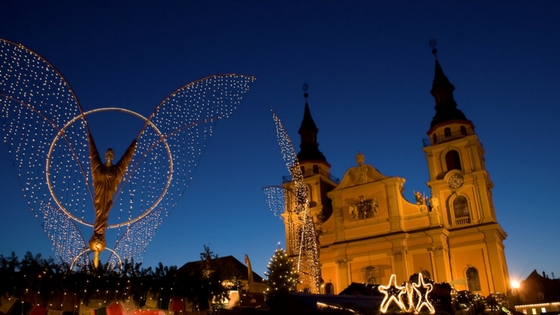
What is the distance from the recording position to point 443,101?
42.2 metres

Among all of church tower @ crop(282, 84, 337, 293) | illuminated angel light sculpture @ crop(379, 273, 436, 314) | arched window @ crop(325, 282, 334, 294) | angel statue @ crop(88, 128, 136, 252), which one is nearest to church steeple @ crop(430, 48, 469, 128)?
church tower @ crop(282, 84, 337, 293)

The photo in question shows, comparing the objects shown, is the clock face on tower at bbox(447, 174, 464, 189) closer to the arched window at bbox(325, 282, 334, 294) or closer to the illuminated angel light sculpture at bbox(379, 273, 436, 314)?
the arched window at bbox(325, 282, 334, 294)

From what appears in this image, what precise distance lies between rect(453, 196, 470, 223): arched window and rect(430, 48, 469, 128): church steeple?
6735 mm

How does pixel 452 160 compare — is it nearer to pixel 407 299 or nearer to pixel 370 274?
pixel 370 274

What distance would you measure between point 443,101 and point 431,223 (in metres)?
11.6

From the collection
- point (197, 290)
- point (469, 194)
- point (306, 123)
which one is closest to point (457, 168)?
point (469, 194)

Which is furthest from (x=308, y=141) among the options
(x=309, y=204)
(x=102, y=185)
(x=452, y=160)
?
(x=102, y=185)

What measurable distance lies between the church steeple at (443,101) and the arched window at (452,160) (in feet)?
9.27

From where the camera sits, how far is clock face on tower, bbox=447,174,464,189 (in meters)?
37.5

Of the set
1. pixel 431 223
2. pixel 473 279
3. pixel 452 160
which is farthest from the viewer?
pixel 452 160

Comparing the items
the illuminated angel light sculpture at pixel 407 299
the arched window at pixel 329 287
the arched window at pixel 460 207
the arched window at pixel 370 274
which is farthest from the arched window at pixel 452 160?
the illuminated angel light sculpture at pixel 407 299

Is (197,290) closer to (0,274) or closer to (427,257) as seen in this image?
(0,274)

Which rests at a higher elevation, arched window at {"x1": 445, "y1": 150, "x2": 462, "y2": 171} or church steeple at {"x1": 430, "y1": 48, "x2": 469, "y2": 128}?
church steeple at {"x1": 430, "y1": 48, "x2": 469, "y2": 128}

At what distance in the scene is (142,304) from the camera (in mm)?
10969
